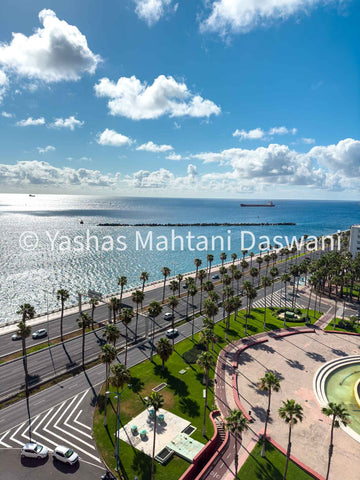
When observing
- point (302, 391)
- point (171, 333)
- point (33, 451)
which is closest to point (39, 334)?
point (171, 333)

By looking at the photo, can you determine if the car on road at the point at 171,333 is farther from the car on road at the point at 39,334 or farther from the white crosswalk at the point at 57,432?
the car on road at the point at 39,334

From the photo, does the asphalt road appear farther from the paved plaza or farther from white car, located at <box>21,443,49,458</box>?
the paved plaza

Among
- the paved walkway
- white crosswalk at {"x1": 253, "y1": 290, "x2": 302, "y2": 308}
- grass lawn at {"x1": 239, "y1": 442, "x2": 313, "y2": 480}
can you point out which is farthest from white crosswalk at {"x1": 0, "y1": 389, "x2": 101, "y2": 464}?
white crosswalk at {"x1": 253, "y1": 290, "x2": 302, "y2": 308}

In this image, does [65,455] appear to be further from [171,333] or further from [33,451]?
[171,333]

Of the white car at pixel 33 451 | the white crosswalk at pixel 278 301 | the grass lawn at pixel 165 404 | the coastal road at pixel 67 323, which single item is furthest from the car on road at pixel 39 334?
the white crosswalk at pixel 278 301

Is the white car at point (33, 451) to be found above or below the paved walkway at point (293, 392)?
above

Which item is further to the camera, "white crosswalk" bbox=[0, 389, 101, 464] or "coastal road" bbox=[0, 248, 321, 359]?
"coastal road" bbox=[0, 248, 321, 359]
